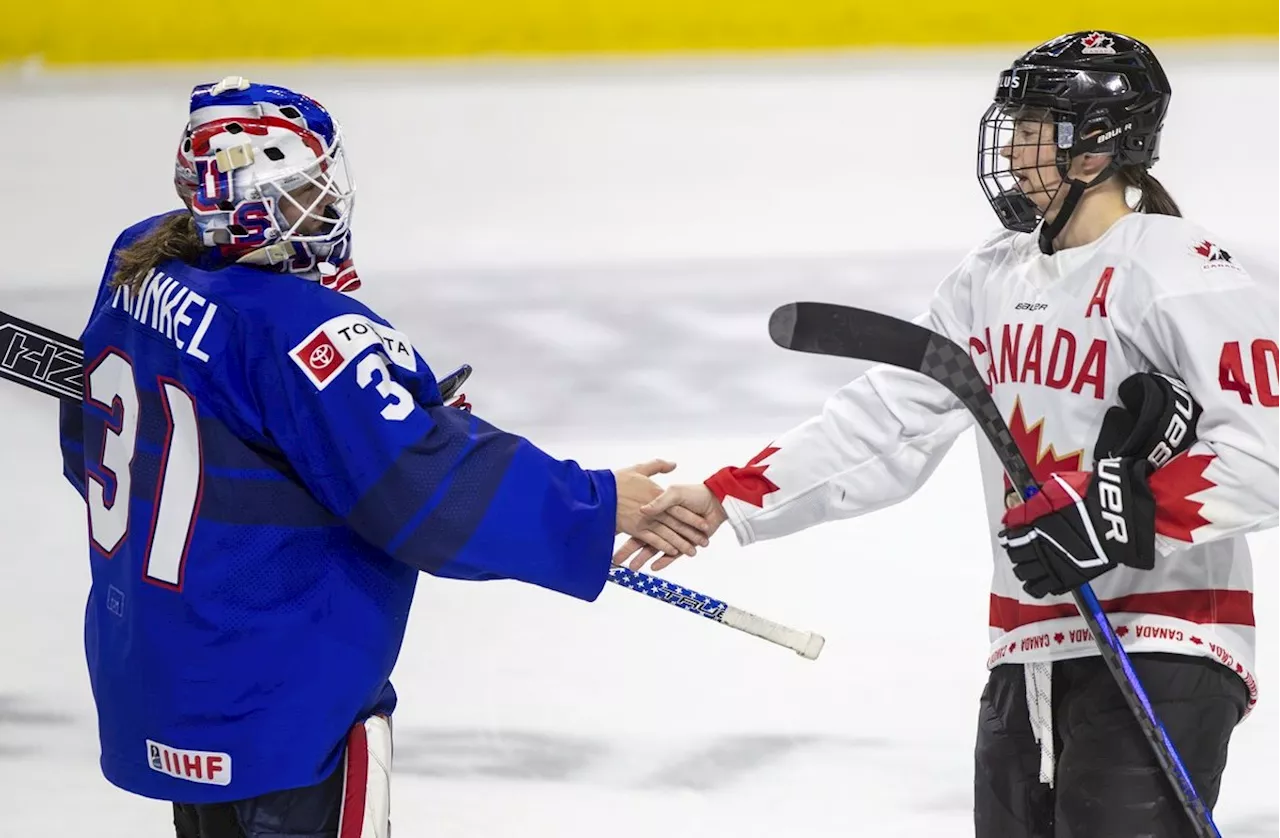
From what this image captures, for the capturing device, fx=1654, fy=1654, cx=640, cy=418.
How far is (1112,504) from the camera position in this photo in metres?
1.61

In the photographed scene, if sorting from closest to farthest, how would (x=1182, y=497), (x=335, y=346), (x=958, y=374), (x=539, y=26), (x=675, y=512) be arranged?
(x=335, y=346)
(x=1182, y=497)
(x=958, y=374)
(x=675, y=512)
(x=539, y=26)

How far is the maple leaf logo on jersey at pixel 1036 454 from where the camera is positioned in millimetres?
1769

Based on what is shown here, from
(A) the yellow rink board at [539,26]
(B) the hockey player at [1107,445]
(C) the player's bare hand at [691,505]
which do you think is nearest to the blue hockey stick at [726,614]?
(C) the player's bare hand at [691,505]

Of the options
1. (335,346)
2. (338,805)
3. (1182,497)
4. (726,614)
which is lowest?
(338,805)

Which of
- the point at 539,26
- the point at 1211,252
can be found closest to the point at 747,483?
the point at 1211,252

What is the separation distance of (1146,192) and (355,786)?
1.06 metres

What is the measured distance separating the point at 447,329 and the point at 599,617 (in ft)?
4.40

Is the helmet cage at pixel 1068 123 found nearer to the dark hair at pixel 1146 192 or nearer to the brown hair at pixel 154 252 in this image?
the dark hair at pixel 1146 192

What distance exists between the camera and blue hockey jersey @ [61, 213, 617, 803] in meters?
1.51

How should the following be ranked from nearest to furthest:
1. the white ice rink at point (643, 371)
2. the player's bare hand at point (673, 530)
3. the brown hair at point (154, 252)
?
the brown hair at point (154, 252) < the player's bare hand at point (673, 530) < the white ice rink at point (643, 371)

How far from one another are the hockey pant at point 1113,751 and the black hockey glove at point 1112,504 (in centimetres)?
15

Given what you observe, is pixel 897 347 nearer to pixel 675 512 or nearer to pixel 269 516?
pixel 675 512

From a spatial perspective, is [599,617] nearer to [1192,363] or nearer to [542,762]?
[542,762]

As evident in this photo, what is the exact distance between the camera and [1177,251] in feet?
5.58
